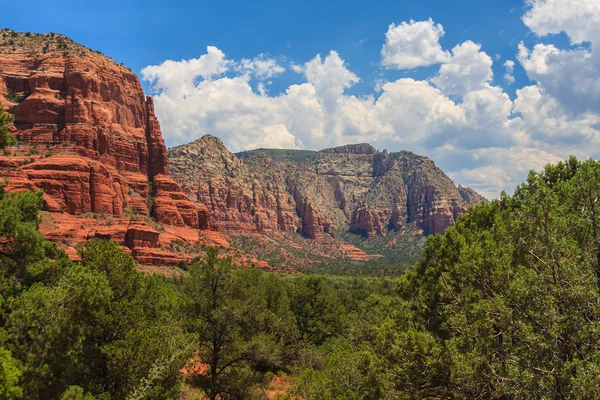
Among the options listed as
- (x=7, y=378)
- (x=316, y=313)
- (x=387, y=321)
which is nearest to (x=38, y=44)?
(x=316, y=313)

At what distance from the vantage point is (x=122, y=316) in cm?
1466

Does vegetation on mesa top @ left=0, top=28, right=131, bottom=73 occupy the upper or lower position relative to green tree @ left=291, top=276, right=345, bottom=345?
upper

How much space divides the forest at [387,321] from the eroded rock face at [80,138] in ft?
240

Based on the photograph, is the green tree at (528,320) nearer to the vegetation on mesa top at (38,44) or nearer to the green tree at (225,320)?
the green tree at (225,320)

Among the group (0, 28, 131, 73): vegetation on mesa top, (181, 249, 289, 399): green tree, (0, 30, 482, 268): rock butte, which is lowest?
(181, 249, 289, 399): green tree

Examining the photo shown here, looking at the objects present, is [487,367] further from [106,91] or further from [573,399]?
[106,91]

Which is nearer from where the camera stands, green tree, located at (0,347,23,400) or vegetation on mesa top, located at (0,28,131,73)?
green tree, located at (0,347,23,400)

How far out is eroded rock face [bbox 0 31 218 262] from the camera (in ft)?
282

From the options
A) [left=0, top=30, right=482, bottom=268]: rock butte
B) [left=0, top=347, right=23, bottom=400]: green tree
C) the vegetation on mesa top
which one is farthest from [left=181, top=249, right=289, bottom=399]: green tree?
the vegetation on mesa top

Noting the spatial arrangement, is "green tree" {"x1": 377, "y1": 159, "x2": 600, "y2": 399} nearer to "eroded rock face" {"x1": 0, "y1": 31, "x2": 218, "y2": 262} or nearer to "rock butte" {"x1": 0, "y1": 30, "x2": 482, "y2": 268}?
"rock butte" {"x1": 0, "y1": 30, "x2": 482, "y2": 268}

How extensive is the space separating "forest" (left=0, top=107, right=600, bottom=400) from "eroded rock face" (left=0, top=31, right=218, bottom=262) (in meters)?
73.2

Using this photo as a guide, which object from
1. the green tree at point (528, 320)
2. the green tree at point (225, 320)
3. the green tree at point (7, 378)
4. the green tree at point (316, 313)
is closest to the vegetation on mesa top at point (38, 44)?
the green tree at point (316, 313)

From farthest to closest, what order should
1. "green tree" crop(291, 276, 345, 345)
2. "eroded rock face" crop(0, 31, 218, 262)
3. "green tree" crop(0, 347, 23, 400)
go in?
"eroded rock face" crop(0, 31, 218, 262) < "green tree" crop(291, 276, 345, 345) < "green tree" crop(0, 347, 23, 400)

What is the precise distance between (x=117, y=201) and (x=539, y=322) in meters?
102
